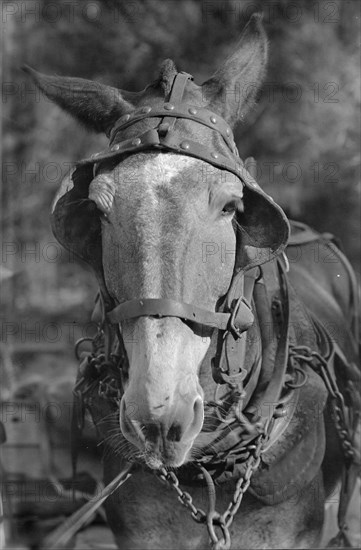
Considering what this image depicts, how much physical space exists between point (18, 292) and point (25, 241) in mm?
499

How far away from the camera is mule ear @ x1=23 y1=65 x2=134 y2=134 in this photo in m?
1.89

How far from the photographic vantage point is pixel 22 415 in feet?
13.4

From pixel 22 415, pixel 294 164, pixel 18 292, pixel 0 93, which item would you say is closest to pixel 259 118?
pixel 294 164

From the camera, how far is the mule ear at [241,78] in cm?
188

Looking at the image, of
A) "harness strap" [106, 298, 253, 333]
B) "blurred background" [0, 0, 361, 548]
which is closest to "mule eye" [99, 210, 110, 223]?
"harness strap" [106, 298, 253, 333]

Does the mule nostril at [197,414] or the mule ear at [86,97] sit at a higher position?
the mule ear at [86,97]

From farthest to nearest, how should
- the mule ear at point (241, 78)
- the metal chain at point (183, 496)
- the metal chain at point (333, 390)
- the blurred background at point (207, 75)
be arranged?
the blurred background at point (207, 75) < the metal chain at point (333, 390) < the mule ear at point (241, 78) < the metal chain at point (183, 496)

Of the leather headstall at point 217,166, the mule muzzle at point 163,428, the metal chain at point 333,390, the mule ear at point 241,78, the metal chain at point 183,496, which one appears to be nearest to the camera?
the mule muzzle at point 163,428

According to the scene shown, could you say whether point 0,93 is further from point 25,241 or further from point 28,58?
point 25,241

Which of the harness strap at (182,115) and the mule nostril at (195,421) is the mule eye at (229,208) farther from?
Answer: the mule nostril at (195,421)

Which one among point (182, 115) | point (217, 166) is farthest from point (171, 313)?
point (182, 115)

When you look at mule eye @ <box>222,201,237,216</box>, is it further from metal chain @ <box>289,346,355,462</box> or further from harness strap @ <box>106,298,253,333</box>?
metal chain @ <box>289,346,355,462</box>

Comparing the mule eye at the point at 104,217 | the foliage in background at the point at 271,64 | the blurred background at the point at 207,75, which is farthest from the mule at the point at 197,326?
the foliage in background at the point at 271,64

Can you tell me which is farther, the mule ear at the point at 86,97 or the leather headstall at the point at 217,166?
the mule ear at the point at 86,97
